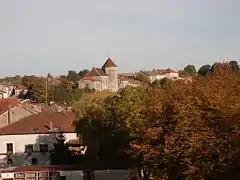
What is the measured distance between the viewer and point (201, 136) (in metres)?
26.2

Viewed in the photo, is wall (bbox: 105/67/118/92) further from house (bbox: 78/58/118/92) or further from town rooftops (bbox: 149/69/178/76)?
town rooftops (bbox: 149/69/178/76)

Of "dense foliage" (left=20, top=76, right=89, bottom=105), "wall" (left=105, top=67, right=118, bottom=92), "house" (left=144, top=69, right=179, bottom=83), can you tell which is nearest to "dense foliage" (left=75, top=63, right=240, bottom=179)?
"dense foliage" (left=20, top=76, right=89, bottom=105)

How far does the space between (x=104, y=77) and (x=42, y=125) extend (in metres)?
73.1

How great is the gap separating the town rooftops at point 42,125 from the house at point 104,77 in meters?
66.9

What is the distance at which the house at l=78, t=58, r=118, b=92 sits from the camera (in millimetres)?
123031

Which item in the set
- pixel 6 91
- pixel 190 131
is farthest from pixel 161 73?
pixel 190 131

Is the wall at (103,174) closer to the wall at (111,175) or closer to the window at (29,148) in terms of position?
the wall at (111,175)

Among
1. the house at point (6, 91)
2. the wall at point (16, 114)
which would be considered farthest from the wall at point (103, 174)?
the house at point (6, 91)

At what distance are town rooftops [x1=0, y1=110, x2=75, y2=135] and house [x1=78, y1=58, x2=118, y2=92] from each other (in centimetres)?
6691

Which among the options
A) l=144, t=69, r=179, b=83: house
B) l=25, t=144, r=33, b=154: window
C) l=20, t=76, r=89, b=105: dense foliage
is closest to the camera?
l=25, t=144, r=33, b=154: window

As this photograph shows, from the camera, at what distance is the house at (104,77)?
123031 mm

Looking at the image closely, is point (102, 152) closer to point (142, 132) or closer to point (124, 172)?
point (124, 172)

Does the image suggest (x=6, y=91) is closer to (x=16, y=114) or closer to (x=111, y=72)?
(x=111, y=72)

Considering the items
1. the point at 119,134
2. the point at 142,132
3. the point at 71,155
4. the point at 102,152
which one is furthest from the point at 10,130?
the point at 142,132
